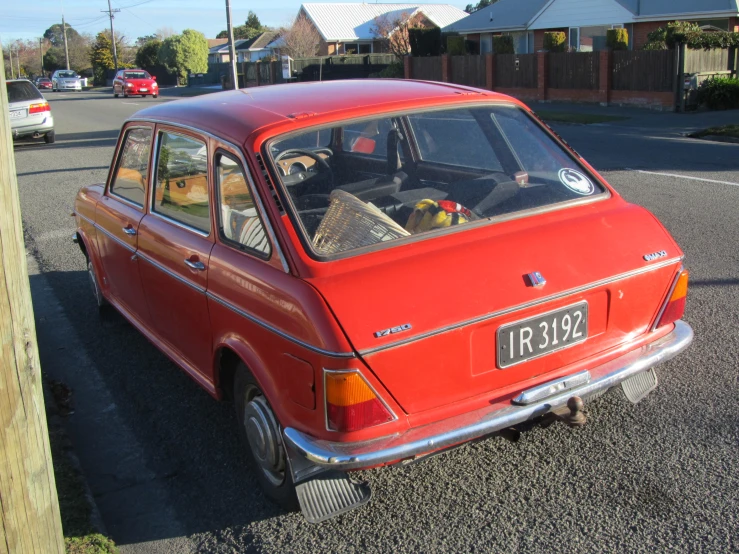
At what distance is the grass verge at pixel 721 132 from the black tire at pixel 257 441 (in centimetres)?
1375

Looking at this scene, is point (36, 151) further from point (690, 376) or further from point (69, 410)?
point (690, 376)

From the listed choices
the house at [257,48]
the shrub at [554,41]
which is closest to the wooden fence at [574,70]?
the shrub at [554,41]

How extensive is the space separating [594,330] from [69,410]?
10.1 feet

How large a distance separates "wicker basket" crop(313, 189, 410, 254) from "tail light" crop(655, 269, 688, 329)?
126 cm

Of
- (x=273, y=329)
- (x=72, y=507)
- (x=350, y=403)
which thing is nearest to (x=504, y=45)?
(x=273, y=329)

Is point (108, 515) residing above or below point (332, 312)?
below

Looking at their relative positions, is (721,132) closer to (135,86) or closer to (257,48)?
(135,86)

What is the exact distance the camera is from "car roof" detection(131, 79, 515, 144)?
137 inches

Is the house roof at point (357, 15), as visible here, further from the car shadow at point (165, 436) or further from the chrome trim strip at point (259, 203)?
the chrome trim strip at point (259, 203)

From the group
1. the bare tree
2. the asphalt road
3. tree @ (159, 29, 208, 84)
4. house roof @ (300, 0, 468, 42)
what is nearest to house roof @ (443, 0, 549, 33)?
the bare tree

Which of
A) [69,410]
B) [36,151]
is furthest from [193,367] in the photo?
[36,151]

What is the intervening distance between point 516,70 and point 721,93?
9155 millimetres

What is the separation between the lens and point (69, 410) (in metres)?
4.53

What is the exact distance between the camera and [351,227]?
3297 millimetres
